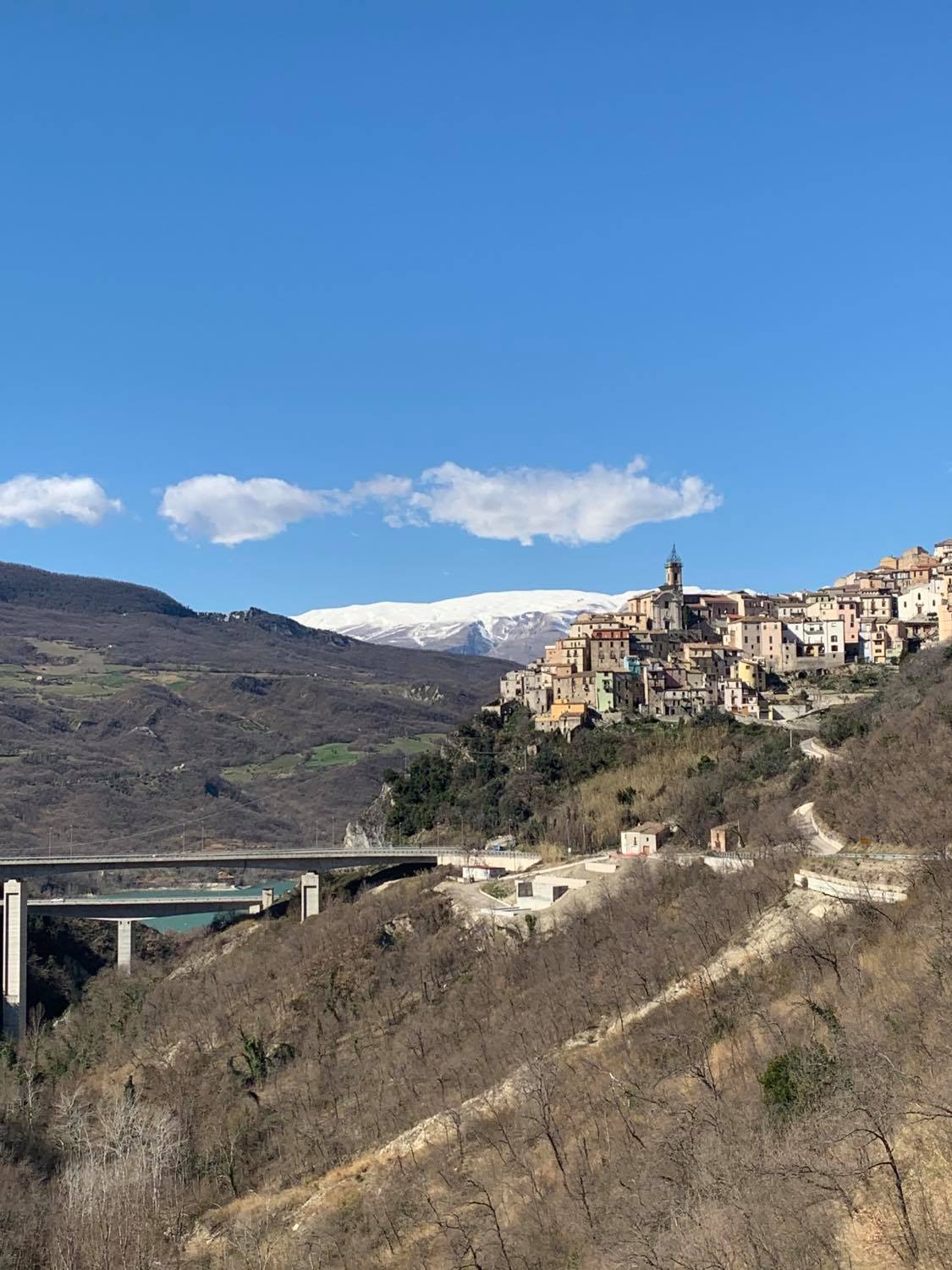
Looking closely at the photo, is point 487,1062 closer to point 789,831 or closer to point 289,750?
point 789,831

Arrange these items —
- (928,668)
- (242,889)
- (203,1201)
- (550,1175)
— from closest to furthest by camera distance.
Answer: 1. (550,1175)
2. (203,1201)
3. (928,668)
4. (242,889)

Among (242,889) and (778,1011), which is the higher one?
(778,1011)

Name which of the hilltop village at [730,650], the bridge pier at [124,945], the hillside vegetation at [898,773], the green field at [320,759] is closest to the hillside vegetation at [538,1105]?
the hillside vegetation at [898,773]

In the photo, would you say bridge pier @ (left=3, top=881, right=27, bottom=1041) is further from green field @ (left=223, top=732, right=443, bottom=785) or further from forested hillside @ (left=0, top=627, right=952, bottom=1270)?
green field @ (left=223, top=732, right=443, bottom=785)

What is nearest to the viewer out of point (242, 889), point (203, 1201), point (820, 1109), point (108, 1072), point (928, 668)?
point (820, 1109)

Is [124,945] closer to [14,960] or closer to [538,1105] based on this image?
[14,960]

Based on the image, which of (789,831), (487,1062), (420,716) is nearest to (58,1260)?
(487,1062)

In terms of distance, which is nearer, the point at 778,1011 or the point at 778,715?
the point at 778,1011
